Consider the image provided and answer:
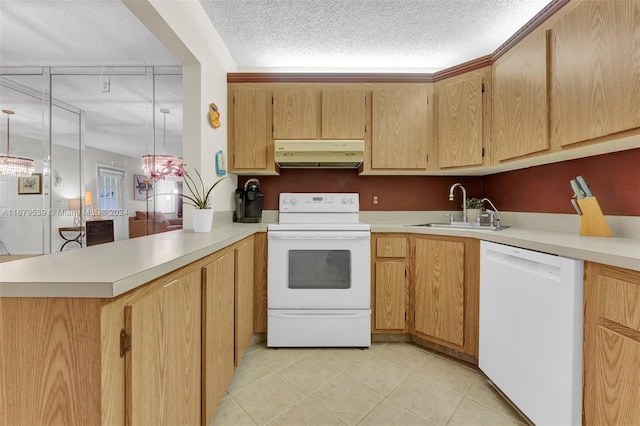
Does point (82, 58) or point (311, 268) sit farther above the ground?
point (82, 58)

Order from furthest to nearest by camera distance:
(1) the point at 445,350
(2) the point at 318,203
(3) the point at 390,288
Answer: (2) the point at 318,203 < (3) the point at 390,288 < (1) the point at 445,350

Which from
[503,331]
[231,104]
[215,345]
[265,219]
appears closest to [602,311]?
[503,331]

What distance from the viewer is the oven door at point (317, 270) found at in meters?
2.03

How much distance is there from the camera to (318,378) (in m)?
1.69

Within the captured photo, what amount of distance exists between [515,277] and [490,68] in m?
1.59

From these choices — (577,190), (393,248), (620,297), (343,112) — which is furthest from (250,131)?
(620,297)

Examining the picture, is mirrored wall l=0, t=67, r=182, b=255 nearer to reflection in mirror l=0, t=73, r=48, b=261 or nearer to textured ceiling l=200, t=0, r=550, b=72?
reflection in mirror l=0, t=73, r=48, b=261

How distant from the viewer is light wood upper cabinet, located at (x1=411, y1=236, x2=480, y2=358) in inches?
71.0

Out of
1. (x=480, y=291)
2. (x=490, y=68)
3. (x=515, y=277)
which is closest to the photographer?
(x=515, y=277)

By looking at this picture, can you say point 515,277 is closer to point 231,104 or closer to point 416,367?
point 416,367

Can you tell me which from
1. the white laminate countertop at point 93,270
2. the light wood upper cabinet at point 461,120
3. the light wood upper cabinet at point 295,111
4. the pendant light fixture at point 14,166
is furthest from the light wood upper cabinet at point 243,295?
the pendant light fixture at point 14,166

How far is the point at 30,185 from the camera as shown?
5.41 meters

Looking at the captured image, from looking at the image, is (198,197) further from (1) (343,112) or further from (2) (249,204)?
(1) (343,112)

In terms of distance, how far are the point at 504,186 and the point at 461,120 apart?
0.71 meters
